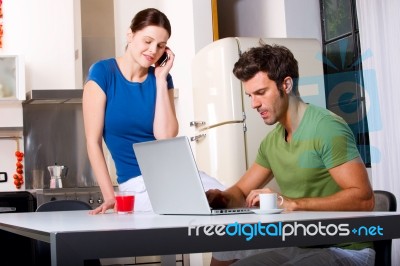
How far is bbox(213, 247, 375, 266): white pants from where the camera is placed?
1.73 m

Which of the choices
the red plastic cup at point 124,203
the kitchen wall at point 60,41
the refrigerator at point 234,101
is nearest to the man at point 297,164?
the red plastic cup at point 124,203

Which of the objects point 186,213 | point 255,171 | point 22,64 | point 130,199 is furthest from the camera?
point 22,64

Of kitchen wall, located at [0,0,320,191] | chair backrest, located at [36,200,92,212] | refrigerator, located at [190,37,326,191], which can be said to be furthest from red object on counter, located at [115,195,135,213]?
kitchen wall, located at [0,0,320,191]

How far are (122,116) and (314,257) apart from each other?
945 millimetres

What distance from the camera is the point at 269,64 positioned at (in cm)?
254

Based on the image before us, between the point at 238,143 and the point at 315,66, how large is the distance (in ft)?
2.26

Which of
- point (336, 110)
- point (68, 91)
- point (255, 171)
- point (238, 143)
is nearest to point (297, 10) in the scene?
point (336, 110)

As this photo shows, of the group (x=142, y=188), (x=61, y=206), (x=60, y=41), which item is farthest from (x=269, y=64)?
(x=60, y=41)

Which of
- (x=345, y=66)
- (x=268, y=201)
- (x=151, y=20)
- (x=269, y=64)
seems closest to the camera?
(x=268, y=201)

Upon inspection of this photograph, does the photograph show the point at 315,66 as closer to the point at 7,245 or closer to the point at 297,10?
the point at 297,10

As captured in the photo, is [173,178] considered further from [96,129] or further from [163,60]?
[163,60]

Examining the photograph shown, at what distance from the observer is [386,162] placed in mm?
4051

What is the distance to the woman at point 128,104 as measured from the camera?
2369mm

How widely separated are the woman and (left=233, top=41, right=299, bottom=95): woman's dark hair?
302mm
